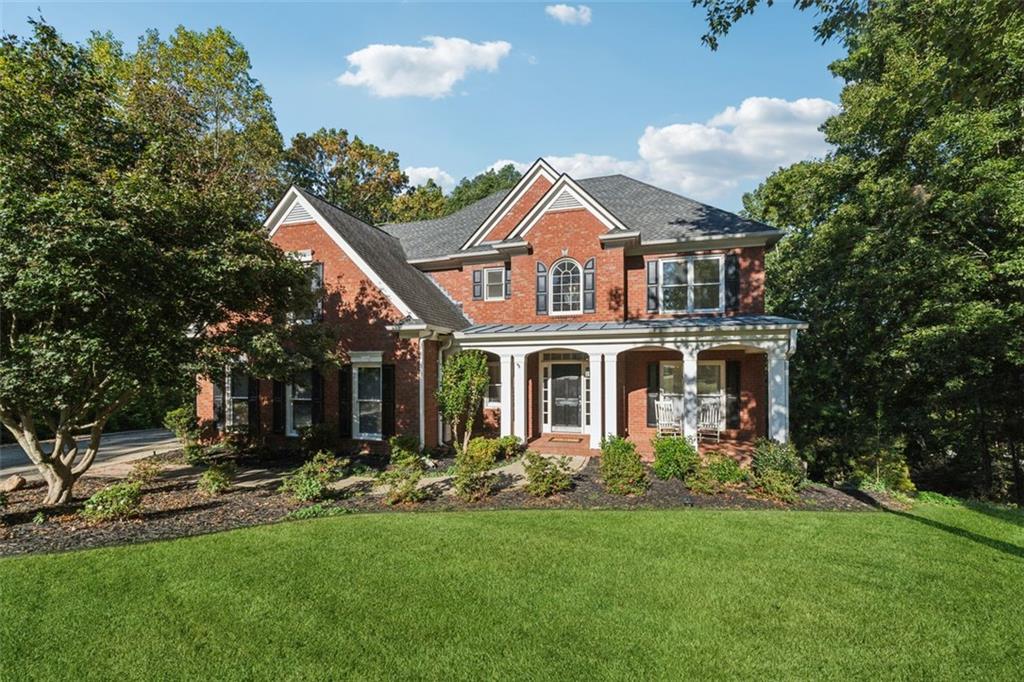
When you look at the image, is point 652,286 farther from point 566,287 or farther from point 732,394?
point 732,394

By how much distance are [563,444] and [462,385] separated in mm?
3619

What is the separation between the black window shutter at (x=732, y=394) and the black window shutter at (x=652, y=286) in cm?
278

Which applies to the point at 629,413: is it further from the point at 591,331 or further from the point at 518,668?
the point at 518,668

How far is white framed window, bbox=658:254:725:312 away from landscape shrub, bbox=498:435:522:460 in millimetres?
6323

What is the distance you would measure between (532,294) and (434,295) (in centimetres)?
343

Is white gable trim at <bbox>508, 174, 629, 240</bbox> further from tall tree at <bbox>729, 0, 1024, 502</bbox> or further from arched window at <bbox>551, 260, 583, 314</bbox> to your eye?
tall tree at <bbox>729, 0, 1024, 502</bbox>

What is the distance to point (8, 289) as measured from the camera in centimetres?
662

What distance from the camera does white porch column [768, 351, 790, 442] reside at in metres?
11.7

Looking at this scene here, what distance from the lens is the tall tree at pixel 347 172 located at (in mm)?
30798

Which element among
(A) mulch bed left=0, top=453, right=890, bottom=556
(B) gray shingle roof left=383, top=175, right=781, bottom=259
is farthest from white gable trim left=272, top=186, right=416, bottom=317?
(A) mulch bed left=0, top=453, right=890, bottom=556

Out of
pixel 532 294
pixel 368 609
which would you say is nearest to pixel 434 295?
pixel 532 294

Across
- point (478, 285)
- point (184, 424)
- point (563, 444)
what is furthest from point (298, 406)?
point (563, 444)

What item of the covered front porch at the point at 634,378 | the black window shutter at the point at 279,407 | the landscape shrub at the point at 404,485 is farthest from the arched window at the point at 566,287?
the black window shutter at the point at 279,407

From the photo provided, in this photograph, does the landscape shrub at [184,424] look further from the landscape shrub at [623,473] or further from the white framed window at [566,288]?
the landscape shrub at [623,473]
